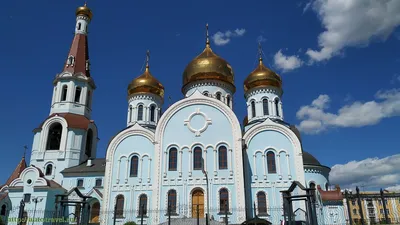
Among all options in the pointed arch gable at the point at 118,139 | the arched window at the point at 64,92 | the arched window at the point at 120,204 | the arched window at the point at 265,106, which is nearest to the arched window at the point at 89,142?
the arched window at the point at 64,92

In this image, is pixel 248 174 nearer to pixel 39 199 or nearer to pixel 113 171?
pixel 113 171

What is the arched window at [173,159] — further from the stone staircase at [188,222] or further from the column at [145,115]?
the column at [145,115]

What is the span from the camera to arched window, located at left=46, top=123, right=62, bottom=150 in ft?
109

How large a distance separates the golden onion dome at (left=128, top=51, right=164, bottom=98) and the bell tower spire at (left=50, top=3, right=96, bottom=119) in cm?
499

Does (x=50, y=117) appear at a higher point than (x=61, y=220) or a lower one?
higher

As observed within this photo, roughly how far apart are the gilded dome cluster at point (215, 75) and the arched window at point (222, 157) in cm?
842

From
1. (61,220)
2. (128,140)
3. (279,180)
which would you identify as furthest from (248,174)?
(61,220)

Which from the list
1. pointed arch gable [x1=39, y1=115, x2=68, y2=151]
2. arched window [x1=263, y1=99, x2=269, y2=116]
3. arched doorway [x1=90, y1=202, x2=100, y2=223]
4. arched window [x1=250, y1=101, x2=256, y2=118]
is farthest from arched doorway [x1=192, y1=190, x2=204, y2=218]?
pointed arch gable [x1=39, y1=115, x2=68, y2=151]

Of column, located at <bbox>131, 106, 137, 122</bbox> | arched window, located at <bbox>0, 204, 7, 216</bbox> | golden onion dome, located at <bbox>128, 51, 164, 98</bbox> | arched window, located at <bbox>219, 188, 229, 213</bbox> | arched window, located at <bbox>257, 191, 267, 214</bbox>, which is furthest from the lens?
golden onion dome, located at <bbox>128, 51, 164, 98</bbox>

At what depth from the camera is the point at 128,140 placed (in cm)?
2770

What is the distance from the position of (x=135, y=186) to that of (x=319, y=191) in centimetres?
1581

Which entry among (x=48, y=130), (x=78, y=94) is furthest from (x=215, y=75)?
(x=48, y=130)

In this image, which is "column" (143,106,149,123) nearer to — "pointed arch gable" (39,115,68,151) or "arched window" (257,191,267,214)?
"pointed arch gable" (39,115,68,151)

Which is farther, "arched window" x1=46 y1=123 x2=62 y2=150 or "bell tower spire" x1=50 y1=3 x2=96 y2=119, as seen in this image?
"bell tower spire" x1=50 y1=3 x2=96 y2=119
